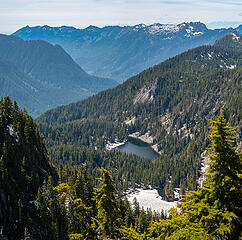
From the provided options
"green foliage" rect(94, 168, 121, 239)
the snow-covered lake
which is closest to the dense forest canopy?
"green foliage" rect(94, 168, 121, 239)

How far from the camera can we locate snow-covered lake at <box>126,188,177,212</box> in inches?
6278

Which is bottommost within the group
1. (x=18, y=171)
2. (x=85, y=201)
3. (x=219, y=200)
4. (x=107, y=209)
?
(x=85, y=201)

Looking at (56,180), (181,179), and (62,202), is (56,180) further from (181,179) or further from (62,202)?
(181,179)

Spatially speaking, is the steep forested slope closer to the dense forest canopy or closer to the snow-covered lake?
the dense forest canopy

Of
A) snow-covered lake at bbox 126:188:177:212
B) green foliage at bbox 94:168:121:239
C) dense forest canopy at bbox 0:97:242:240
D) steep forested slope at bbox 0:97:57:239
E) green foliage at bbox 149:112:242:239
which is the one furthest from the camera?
snow-covered lake at bbox 126:188:177:212

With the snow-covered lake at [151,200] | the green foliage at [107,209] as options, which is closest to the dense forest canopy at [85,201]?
the green foliage at [107,209]

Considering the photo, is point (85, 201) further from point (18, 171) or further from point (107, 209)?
point (107, 209)

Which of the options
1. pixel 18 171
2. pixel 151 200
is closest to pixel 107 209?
pixel 18 171

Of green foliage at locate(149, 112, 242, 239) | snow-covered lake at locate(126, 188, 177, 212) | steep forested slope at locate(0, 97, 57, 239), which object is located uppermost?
green foliage at locate(149, 112, 242, 239)

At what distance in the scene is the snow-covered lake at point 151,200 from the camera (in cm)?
15946

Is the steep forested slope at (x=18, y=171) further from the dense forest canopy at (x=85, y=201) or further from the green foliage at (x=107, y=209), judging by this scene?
the green foliage at (x=107, y=209)

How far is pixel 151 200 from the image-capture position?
6644 inches

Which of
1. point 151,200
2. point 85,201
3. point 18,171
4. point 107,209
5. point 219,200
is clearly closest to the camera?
point 219,200

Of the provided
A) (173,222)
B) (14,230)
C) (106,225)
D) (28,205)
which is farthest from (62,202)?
(173,222)
